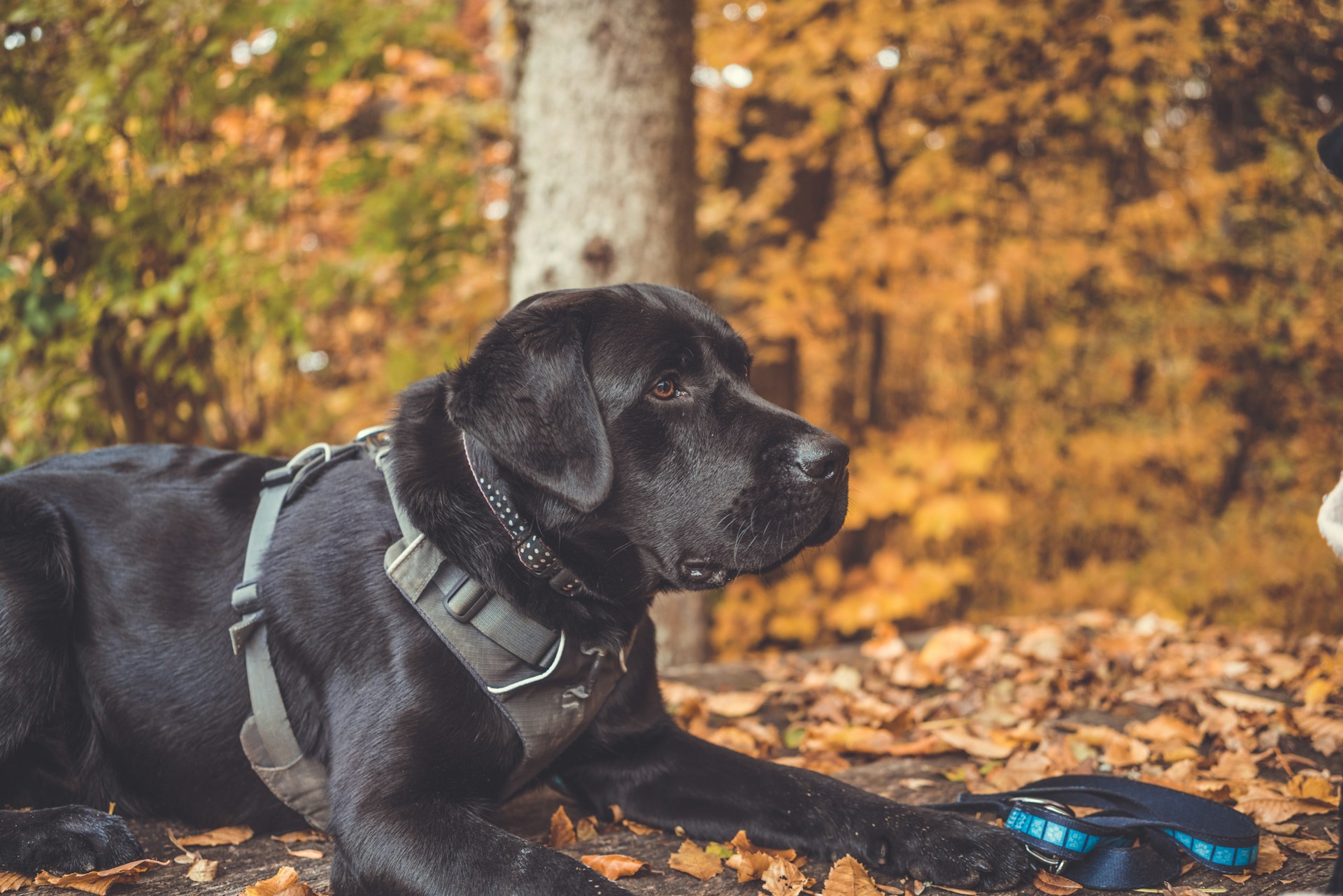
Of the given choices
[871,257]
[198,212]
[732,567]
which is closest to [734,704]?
[732,567]

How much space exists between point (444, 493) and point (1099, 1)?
645cm

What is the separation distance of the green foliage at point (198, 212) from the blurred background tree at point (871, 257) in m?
0.02

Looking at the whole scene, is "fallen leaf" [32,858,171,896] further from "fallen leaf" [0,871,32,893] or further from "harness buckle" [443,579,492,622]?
"harness buckle" [443,579,492,622]

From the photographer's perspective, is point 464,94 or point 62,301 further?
point 464,94

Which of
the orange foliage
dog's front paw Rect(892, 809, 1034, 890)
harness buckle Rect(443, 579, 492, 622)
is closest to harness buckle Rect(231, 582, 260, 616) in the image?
harness buckle Rect(443, 579, 492, 622)

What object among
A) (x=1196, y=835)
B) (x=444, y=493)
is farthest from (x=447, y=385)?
(x=1196, y=835)

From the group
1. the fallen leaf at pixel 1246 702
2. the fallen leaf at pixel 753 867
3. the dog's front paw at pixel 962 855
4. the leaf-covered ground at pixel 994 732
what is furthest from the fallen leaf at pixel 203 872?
the fallen leaf at pixel 1246 702

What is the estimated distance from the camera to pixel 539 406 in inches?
86.7

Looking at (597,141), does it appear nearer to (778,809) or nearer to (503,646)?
(503,646)

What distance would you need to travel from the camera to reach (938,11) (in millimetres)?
6586

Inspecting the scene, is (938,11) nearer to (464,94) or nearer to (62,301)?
(464,94)

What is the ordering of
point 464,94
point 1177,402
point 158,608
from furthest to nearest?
1. point 464,94
2. point 1177,402
3. point 158,608

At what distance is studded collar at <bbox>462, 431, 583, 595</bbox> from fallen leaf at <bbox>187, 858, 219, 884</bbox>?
3.18 feet

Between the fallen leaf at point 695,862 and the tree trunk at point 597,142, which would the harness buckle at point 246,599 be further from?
the tree trunk at point 597,142
